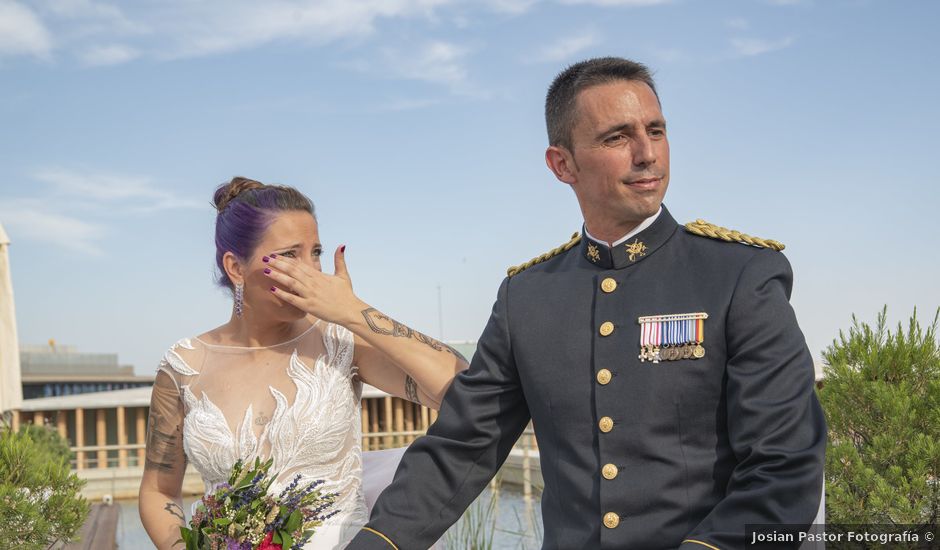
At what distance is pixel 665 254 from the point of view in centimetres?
261

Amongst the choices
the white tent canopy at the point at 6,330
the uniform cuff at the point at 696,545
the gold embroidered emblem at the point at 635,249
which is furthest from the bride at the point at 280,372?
the white tent canopy at the point at 6,330

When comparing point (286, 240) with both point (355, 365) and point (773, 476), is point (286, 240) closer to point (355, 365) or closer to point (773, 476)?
point (355, 365)

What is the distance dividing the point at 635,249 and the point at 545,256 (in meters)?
0.44

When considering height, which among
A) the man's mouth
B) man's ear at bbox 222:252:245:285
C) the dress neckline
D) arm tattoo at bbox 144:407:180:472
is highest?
the man's mouth

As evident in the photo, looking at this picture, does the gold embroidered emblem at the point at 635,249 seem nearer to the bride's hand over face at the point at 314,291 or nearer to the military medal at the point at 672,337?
the military medal at the point at 672,337

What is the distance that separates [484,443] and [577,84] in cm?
105

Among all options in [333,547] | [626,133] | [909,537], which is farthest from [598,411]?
[909,537]

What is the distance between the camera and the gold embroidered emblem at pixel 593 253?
2.71 meters

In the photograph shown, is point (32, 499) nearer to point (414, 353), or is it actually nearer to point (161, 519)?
point (161, 519)

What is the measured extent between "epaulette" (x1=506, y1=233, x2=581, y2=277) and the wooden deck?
17.4 feet

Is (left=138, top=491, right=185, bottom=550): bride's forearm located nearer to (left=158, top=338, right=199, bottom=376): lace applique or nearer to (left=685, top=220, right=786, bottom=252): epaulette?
(left=158, top=338, right=199, bottom=376): lace applique

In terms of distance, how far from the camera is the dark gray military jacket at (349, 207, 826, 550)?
2.17 metres

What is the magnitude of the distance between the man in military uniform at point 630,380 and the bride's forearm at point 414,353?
44 cm

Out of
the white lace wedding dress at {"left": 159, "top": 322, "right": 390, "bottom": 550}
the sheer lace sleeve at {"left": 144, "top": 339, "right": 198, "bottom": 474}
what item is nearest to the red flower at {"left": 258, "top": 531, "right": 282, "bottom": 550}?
the white lace wedding dress at {"left": 159, "top": 322, "right": 390, "bottom": 550}
